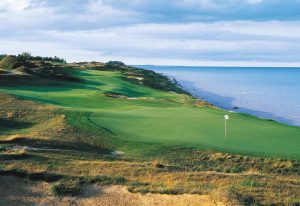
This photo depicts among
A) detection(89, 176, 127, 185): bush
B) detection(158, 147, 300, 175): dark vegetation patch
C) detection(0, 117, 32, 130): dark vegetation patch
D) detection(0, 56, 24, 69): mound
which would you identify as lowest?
detection(158, 147, 300, 175): dark vegetation patch

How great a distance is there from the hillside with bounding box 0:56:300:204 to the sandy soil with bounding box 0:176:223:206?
13.2 inches

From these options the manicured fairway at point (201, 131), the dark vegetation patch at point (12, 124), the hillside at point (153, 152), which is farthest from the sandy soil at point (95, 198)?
the dark vegetation patch at point (12, 124)

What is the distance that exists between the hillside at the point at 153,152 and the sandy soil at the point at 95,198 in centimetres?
33

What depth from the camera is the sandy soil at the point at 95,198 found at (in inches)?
565

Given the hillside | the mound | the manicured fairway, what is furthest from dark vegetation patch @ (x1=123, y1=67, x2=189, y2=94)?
the manicured fairway

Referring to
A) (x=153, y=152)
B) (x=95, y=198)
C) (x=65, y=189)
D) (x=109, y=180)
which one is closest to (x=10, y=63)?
(x=153, y=152)

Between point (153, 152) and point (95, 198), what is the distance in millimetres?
7122

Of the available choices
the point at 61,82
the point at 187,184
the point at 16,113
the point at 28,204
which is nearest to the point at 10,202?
the point at 28,204

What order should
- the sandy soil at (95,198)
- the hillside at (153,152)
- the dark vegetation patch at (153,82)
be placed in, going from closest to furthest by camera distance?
1. the sandy soil at (95,198)
2. the hillside at (153,152)
3. the dark vegetation patch at (153,82)

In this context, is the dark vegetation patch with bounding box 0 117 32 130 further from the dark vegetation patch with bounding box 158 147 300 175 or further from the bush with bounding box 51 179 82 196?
the bush with bounding box 51 179 82 196

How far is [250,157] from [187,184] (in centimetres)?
542

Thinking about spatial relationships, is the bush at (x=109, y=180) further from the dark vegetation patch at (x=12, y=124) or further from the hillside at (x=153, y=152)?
the dark vegetation patch at (x=12, y=124)

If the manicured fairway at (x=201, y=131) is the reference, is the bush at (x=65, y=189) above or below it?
below

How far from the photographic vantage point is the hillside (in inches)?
630
